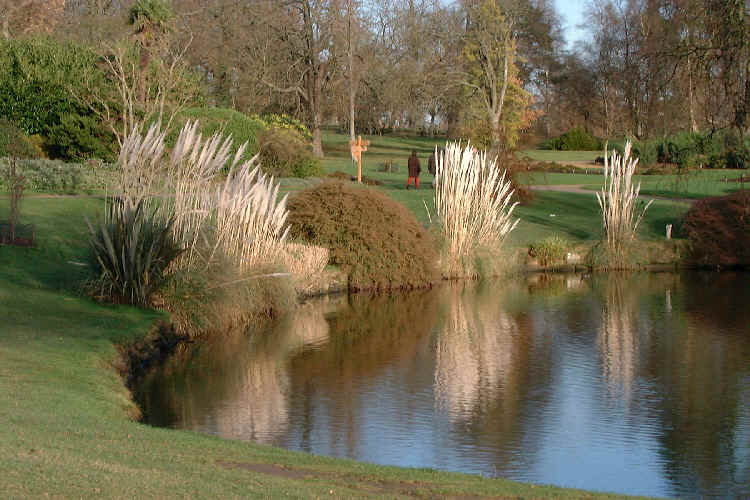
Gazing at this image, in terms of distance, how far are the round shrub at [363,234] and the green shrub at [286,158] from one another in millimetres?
16482

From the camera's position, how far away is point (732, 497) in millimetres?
8789

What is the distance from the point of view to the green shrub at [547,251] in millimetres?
24125

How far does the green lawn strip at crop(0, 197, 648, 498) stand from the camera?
6172mm

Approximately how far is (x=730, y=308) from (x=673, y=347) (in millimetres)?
4251

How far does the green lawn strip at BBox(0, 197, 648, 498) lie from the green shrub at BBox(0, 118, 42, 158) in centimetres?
1840

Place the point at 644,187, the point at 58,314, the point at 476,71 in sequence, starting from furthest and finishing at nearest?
the point at 476,71 < the point at 644,187 < the point at 58,314

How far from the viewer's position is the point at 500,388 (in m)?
12.9

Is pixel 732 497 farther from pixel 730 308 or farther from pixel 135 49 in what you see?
pixel 135 49

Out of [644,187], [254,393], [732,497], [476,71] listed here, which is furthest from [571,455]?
[476,71]

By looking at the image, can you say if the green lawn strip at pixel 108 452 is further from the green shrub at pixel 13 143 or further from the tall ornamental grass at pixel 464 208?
the green shrub at pixel 13 143

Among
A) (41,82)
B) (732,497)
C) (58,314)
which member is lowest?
(732,497)

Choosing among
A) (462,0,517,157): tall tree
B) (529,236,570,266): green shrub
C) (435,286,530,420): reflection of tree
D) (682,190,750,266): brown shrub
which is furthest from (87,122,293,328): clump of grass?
(462,0,517,157): tall tree

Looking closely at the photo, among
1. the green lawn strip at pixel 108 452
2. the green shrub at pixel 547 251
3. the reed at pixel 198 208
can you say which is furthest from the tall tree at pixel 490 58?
the green lawn strip at pixel 108 452

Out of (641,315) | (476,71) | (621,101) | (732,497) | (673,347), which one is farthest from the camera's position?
(621,101)
